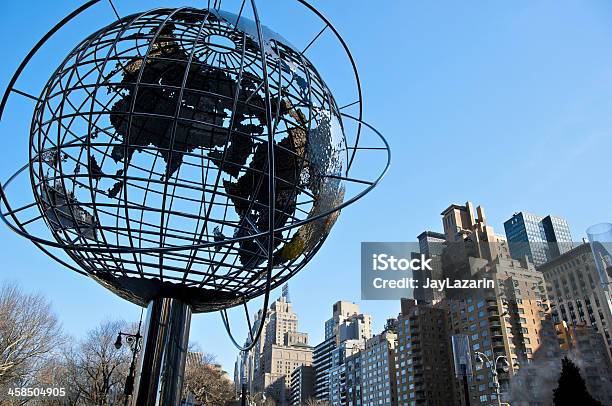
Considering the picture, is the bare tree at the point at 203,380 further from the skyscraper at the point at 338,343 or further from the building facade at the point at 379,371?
the skyscraper at the point at 338,343

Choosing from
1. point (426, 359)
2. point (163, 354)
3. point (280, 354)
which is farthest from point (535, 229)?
point (163, 354)

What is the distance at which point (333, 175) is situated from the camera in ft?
17.1

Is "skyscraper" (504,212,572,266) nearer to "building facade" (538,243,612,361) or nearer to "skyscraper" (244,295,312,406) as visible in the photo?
"building facade" (538,243,612,361)

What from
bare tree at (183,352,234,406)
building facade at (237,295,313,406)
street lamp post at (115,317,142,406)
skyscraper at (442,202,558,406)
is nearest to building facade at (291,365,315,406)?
building facade at (237,295,313,406)

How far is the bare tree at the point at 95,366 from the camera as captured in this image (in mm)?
27875

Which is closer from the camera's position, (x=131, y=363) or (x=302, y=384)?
(x=131, y=363)

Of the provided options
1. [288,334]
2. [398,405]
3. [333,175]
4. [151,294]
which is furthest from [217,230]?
[288,334]

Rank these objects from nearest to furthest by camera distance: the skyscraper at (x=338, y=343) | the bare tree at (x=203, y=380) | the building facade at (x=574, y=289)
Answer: the bare tree at (x=203, y=380) → the building facade at (x=574, y=289) → the skyscraper at (x=338, y=343)

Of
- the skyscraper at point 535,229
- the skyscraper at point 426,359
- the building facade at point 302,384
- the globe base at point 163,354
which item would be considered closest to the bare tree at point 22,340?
the globe base at point 163,354

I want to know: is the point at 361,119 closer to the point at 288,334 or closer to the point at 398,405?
the point at 398,405

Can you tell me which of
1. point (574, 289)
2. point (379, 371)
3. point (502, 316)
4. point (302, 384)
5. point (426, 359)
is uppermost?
point (574, 289)

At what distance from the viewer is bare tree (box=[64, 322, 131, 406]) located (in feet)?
91.5

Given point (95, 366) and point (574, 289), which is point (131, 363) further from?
point (574, 289)

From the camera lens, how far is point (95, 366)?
1164 inches
